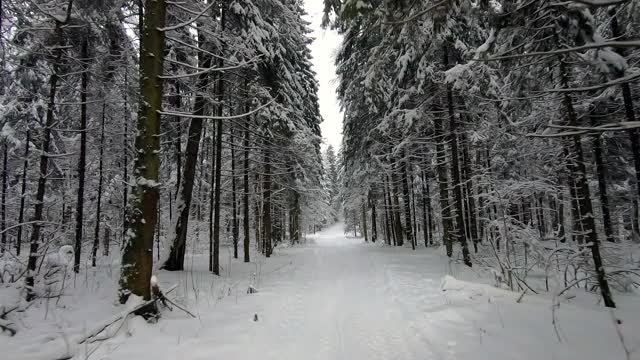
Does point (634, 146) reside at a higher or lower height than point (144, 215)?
higher

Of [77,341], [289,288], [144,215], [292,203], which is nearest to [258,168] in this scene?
[292,203]

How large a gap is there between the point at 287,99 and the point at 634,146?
12089 millimetres

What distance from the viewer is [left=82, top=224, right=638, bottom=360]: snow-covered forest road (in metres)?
4.16

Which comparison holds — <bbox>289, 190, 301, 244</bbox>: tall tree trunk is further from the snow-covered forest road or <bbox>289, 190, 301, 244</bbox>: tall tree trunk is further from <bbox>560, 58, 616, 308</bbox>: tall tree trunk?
<bbox>560, 58, 616, 308</bbox>: tall tree trunk

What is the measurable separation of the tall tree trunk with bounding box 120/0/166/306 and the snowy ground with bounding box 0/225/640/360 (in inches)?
26.9

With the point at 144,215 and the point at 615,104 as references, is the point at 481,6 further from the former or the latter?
the point at 615,104

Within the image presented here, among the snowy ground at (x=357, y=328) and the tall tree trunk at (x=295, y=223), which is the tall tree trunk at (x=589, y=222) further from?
the tall tree trunk at (x=295, y=223)

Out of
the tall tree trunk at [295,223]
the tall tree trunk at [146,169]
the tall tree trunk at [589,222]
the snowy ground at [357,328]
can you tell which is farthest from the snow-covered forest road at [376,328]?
the tall tree trunk at [295,223]

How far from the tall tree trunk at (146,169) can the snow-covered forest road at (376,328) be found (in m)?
0.72

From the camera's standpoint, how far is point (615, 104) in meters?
9.92

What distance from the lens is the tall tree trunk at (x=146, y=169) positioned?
4.98 meters

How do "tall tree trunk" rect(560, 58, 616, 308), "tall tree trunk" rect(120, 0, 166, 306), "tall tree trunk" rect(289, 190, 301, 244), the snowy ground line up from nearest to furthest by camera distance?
the snowy ground → "tall tree trunk" rect(120, 0, 166, 306) → "tall tree trunk" rect(560, 58, 616, 308) → "tall tree trunk" rect(289, 190, 301, 244)

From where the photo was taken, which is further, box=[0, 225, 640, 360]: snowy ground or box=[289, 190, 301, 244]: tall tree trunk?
box=[289, 190, 301, 244]: tall tree trunk

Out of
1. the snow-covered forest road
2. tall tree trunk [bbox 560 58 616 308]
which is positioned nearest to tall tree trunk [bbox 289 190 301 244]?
the snow-covered forest road
